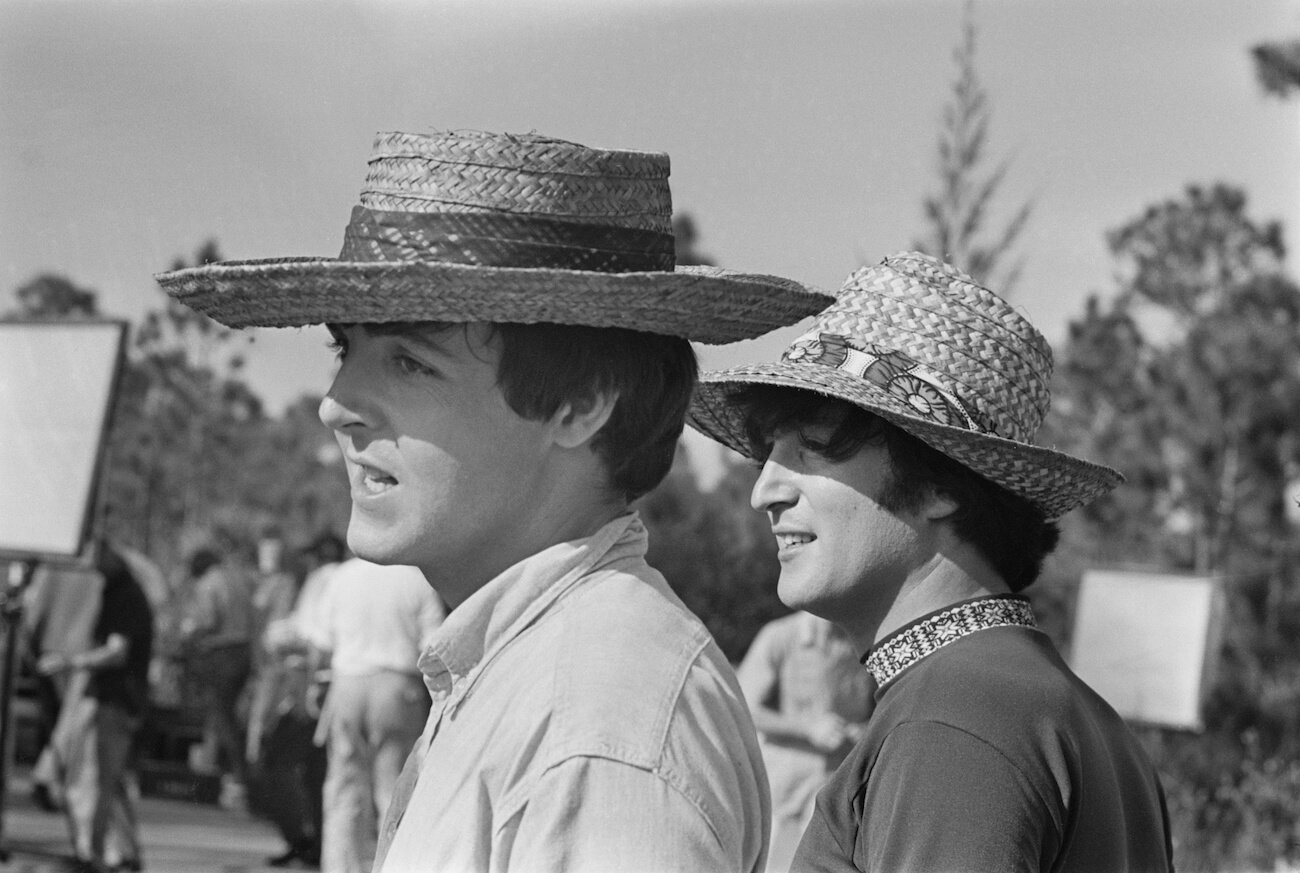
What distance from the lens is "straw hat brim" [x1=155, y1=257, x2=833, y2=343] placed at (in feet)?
6.58

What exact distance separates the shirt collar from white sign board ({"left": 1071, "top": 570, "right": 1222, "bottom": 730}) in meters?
7.23

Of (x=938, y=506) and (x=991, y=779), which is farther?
(x=938, y=506)

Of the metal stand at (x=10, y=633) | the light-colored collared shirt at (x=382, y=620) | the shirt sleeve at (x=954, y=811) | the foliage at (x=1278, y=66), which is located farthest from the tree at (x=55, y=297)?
the shirt sleeve at (x=954, y=811)

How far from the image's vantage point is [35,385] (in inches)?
233

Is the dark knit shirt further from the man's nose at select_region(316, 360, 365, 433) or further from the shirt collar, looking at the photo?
the man's nose at select_region(316, 360, 365, 433)

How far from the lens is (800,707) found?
606 cm

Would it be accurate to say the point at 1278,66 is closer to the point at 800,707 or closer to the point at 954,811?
the point at 800,707

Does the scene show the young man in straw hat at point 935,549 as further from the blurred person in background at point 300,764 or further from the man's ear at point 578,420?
the blurred person in background at point 300,764

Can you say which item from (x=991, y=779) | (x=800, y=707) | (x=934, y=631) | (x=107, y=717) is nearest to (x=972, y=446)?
(x=934, y=631)

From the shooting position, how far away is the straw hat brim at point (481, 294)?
2006 millimetres

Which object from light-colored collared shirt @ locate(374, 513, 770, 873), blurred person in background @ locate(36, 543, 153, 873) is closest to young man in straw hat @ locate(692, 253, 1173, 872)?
light-colored collared shirt @ locate(374, 513, 770, 873)

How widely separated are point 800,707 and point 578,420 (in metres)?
4.11

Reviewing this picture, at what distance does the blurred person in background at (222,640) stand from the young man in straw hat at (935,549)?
9.75 m

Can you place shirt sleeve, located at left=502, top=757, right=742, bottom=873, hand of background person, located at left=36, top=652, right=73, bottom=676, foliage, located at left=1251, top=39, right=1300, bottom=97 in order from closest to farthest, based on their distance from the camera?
shirt sleeve, located at left=502, top=757, right=742, bottom=873, hand of background person, located at left=36, top=652, right=73, bottom=676, foliage, located at left=1251, top=39, right=1300, bottom=97
